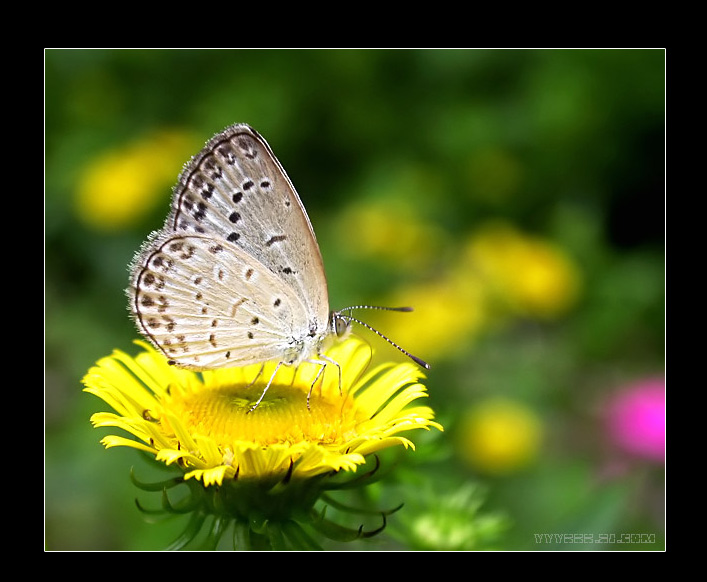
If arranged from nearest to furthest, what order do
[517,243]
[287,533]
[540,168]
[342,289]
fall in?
[287,533]
[342,289]
[517,243]
[540,168]

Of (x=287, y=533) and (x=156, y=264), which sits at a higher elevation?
(x=156, y=264)

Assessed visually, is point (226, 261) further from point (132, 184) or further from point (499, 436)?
point (132, 184)

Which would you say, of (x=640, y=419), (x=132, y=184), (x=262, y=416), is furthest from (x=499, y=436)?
(x=132, y=184)

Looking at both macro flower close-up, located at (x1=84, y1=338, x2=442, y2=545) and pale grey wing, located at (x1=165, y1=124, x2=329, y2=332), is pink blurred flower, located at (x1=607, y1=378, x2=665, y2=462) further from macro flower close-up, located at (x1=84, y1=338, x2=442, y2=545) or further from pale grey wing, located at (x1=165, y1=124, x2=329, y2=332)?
pale grey wing, located at (x1=165, y1=124, x2=329, y2=332)

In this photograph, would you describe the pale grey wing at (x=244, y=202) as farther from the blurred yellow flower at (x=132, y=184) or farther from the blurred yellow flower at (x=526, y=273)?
the blurred yellow flower at (x=132, y=184)

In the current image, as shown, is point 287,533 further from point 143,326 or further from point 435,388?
point 435,388

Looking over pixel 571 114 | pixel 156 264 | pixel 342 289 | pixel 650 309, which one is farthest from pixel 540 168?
pixel 156 264
